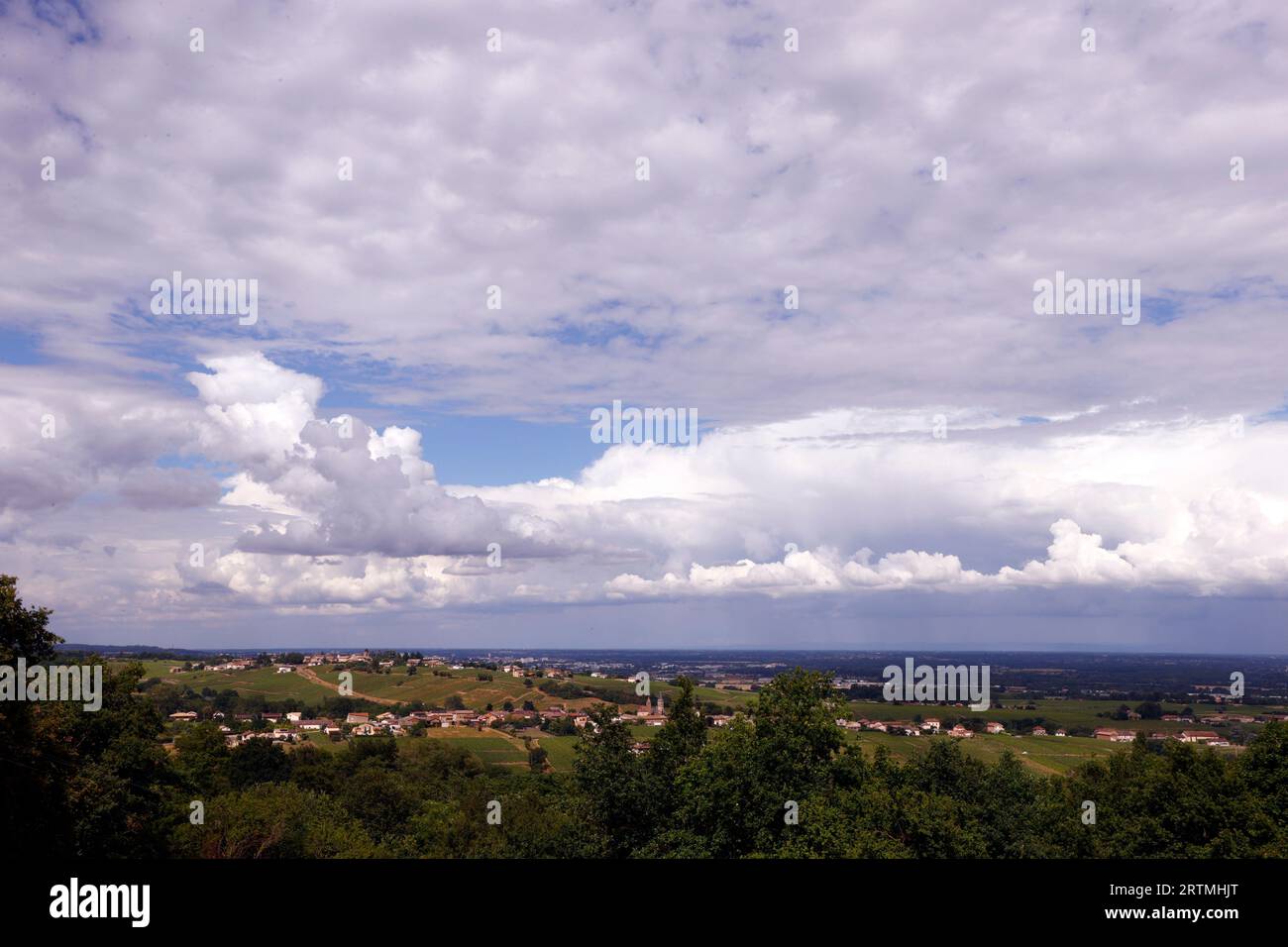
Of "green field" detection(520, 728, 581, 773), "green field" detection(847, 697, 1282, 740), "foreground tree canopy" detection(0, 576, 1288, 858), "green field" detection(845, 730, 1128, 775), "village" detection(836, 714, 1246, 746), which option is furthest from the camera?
"green field" detection(847, 697, 1282, 740)

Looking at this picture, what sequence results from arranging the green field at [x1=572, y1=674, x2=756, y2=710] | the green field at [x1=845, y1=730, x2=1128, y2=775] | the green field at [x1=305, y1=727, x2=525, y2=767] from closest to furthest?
the green field at [x1=845, y1=730, x2=1128, y2=775] → the green field at [x1=305, y1=727, x2=525, y2=767] → the green field at [x1=572, y1=674, x2=756, y2=710]

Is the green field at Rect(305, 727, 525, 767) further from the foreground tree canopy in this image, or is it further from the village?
the foreground tree canopy

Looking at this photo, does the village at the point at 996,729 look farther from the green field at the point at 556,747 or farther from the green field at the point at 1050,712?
the green field at the point at 556,747

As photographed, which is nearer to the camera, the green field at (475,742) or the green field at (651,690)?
the green field at (475,742)

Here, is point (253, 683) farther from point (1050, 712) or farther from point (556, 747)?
point (1050, 712)

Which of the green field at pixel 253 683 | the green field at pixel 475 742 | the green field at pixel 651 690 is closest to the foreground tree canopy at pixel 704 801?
the green field at pixel 475 742

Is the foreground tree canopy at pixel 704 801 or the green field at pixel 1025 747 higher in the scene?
the foreground tree canopy at pixel 704 801

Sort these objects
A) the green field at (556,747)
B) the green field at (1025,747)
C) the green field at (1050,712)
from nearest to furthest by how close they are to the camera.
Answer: the green field at (1025,747) < the green field at (556,747) < the green field at (1050,712)

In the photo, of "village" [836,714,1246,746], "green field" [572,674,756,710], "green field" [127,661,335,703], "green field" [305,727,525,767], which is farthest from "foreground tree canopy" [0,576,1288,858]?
"green field" [127,661,335,703]
